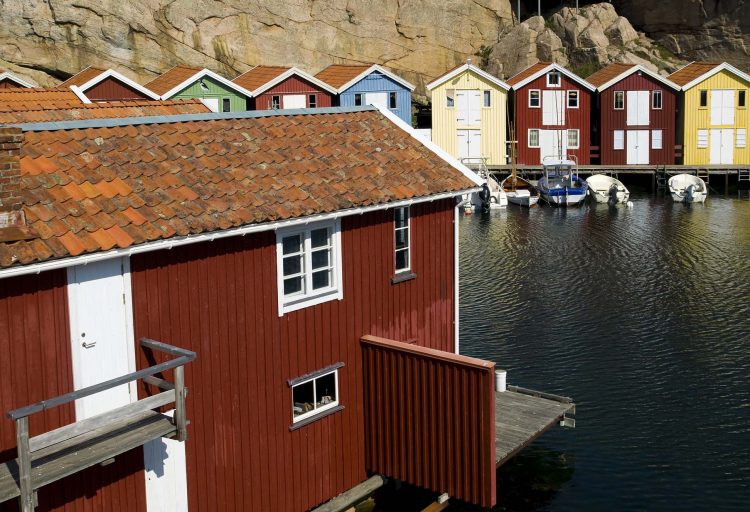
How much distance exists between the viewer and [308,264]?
17.2 m

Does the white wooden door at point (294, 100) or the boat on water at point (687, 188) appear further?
the white wooden door at point (294, 100)

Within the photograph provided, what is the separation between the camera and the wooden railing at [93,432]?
12516 mm

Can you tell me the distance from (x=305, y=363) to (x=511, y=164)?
2172 inches

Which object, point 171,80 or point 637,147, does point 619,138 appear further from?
point 171,80

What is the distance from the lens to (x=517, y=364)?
2916 cm

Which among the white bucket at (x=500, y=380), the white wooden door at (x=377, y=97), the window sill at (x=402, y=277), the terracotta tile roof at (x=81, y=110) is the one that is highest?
the white wooden door at (x=377, y=97)

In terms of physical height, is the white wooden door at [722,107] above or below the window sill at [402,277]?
above

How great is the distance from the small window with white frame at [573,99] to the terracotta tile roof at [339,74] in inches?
516

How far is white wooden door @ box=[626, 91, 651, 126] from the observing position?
227ft

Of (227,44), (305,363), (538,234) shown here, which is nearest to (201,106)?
(305,363)

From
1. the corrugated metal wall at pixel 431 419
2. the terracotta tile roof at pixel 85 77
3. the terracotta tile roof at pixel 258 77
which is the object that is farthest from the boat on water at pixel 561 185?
the corrugated metal wall at pixel 431 419

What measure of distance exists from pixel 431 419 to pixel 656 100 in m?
56.0

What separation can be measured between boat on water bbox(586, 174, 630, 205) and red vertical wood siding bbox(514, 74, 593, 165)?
7478mm

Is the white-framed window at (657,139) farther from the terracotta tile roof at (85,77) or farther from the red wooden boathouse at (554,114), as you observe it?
the terracotta tile roof at (85,77)
